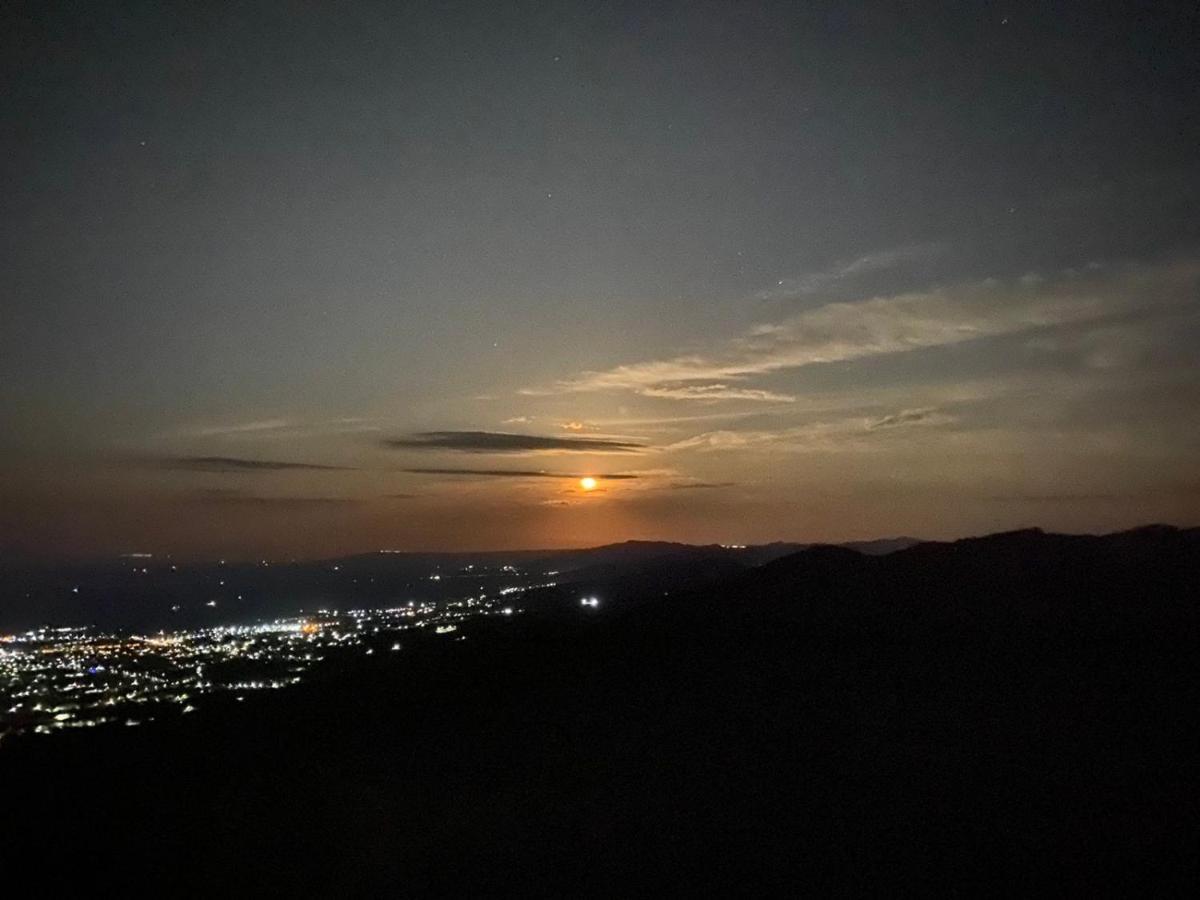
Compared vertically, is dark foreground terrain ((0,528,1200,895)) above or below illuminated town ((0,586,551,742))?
above

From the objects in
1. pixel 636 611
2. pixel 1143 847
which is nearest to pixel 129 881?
pixel 1143 847

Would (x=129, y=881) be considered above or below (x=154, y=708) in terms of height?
above

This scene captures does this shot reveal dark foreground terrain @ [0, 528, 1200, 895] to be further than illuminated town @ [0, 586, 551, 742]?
No

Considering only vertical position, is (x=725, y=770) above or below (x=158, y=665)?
above

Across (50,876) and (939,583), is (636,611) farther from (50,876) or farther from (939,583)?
(50,876)
